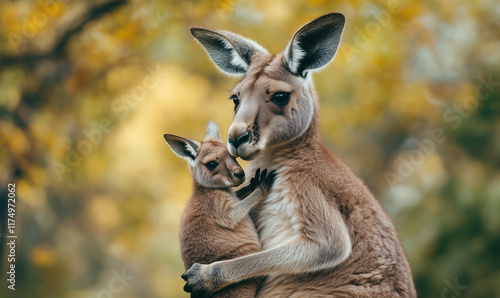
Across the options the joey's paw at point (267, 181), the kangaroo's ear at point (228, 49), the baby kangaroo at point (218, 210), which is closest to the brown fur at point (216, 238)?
the baby kangaroo at point (218, 210)

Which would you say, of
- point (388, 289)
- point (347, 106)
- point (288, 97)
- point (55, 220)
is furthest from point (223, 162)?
point (55, 220)

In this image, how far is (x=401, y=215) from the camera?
942 cm

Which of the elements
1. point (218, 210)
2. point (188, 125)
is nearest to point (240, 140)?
point (218, 210)

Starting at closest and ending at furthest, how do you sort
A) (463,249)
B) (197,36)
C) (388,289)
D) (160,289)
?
(388,289), (197,36), (463,249), (160,289)

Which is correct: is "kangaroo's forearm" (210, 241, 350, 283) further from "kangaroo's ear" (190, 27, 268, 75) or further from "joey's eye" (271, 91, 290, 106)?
"kangaroo's ear" (190, 27, 268, 75)

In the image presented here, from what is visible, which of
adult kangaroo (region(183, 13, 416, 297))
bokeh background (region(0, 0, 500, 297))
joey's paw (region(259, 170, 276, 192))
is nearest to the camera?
adult kangaroo (region(183, 13, 416, 297))

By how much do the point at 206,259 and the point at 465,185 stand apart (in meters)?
7.01

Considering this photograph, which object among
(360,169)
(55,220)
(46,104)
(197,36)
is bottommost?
(197,36)

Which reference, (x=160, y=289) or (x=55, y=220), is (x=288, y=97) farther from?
(x=55, y=220)

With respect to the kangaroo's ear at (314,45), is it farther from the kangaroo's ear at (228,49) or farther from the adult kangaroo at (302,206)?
the kangaroo's ear at (228,49)

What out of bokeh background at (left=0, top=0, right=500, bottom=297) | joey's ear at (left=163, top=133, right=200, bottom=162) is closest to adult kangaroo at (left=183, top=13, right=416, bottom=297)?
joey's ear at (left=163, top=133, right=200, bottom=162)

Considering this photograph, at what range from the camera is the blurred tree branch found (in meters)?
10.2

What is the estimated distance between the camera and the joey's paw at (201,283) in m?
3.28

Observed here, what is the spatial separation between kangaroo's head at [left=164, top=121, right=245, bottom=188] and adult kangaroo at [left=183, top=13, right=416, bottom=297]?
0.86ft
